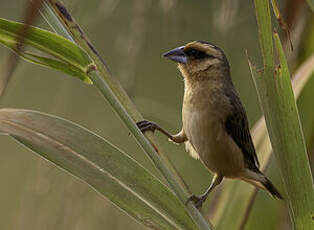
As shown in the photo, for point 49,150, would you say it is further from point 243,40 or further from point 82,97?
point 82,97

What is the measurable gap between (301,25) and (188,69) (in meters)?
0.85

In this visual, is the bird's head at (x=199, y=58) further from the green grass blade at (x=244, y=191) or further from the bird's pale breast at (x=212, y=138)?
the green grass blade at (x=244, y=191)

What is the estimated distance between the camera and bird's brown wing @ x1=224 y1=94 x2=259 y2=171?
2.34 meters

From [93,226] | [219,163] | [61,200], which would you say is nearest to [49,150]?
[61,200]

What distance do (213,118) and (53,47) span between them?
121cm

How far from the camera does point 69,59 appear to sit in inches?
46.4

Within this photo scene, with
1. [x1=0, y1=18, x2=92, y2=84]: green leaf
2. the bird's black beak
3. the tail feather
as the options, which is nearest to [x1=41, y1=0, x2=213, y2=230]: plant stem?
[x1=0, y1=18, x2=92, y2=84]: green leaf

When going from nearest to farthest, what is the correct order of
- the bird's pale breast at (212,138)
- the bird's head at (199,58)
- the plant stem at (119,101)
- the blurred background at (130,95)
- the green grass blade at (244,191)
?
the plant stem at (119,101), the blurred background at (130,95), the green grass blade at (244,191), the bird's pale breast at (212,138), the bird's head at (199,58)

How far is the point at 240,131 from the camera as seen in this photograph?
235 centimetres

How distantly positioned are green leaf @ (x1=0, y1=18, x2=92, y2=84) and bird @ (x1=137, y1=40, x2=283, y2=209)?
1082mm

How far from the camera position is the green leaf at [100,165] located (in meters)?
1.13

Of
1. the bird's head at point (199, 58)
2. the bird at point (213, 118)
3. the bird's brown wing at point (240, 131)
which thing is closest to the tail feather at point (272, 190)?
the bird at point (213, 118)

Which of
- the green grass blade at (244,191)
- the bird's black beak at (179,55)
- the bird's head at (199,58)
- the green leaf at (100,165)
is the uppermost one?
the green leaf at (100,165)

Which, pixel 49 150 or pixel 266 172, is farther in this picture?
pixel 266 172
